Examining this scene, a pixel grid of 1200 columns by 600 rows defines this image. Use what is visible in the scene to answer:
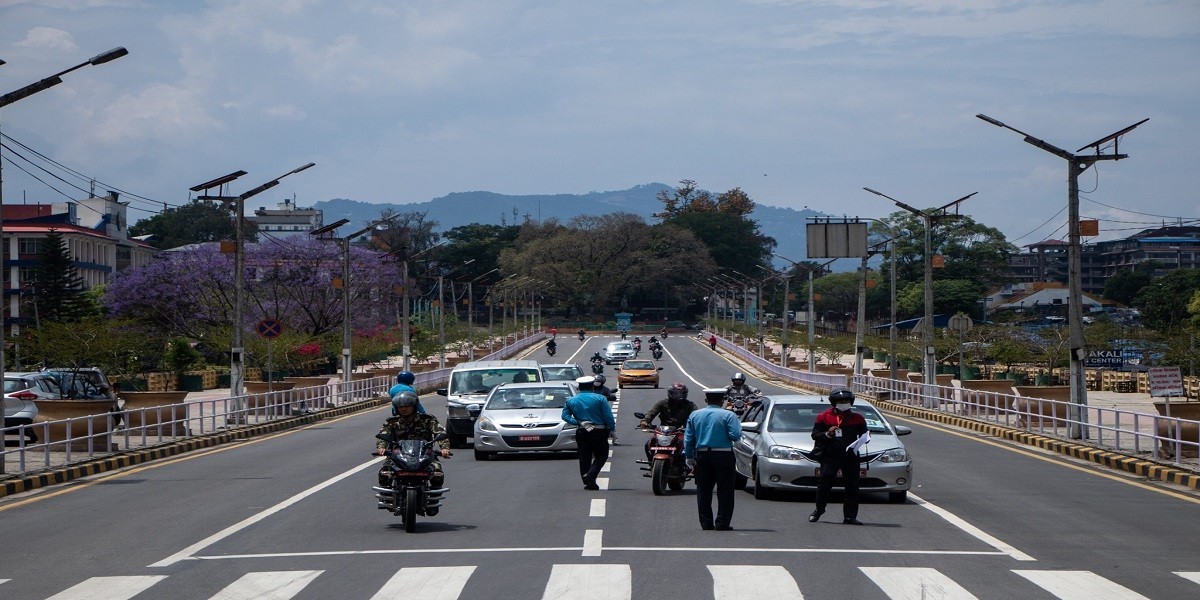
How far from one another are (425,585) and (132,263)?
112 meters

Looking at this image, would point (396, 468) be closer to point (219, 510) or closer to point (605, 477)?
point (219, 510)

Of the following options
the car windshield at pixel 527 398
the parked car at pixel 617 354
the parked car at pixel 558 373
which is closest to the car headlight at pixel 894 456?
the car windshield at pixel 527 398

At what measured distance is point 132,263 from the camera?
4545 inches

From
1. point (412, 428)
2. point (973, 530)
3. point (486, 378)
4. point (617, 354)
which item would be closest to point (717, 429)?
point (973, 530)

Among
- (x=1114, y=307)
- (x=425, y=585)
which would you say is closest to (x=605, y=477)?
(x=425, y=585)

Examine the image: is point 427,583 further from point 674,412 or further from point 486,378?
point 486,378

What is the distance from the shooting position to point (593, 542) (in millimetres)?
12578

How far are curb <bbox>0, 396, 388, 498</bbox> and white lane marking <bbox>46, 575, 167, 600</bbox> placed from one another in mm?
9103

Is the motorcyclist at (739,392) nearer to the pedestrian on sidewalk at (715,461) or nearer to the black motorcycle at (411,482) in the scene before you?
the pedestrian on sidewalk at (715,461)

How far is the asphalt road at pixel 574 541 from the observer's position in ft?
33.8

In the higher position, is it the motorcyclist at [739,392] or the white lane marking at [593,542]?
the motorcyclist at [739,392]

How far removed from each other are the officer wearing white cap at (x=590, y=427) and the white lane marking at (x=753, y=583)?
21.6 ft

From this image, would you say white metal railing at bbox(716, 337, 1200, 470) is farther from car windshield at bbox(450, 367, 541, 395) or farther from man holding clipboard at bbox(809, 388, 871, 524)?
car windshield at bbox(450, 367, 541, 395)

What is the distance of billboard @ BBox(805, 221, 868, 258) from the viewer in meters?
60.5
